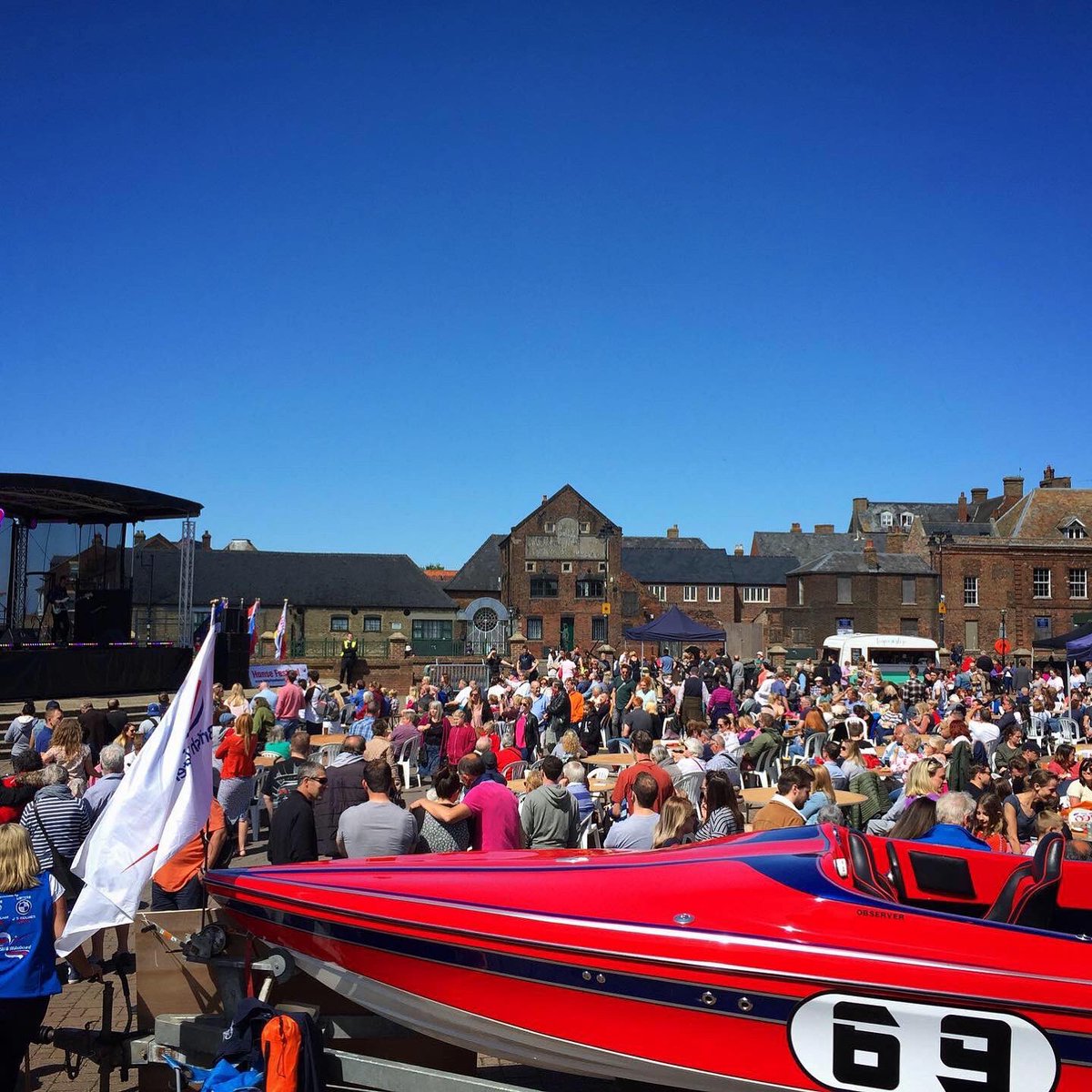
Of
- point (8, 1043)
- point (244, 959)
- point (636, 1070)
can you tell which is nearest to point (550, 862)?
point (636, 1070)

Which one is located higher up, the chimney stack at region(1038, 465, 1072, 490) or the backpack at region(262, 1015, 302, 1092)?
the chimney stack at region(1038, 465, 1072, 490)

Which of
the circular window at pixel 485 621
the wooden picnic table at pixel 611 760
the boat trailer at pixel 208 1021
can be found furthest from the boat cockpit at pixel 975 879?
the circular window at pixel 485 621

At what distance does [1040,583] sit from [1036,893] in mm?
52270

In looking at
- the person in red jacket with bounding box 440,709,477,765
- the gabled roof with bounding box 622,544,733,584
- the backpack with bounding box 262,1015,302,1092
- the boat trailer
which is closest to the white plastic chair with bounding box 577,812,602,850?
the person in red jacket with bounding box 440,709,477,765

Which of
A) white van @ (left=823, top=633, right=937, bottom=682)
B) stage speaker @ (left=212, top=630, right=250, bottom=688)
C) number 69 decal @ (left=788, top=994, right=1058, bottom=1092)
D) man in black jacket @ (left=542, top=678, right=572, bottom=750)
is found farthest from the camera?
white van @ (left=823, top=633, right=937, bottom=682)

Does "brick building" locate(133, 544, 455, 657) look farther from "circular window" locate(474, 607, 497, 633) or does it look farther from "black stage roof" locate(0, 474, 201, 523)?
"black stage roof" locate(0, 474, 201, 523)

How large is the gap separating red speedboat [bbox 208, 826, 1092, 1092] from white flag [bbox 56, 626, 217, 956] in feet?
1.35

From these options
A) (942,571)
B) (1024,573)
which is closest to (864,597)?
(942,571)

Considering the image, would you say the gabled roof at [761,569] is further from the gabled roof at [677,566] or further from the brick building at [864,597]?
the brick building at [864,597]

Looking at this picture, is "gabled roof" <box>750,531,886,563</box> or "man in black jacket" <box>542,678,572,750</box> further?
"gabled roof" <box>750,531,886,563</box>

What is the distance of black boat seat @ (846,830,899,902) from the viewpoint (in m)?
4.64

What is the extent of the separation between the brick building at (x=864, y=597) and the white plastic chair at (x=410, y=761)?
4261cm

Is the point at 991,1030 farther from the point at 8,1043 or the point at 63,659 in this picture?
the point at 63,659

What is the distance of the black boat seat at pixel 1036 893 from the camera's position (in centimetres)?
471
